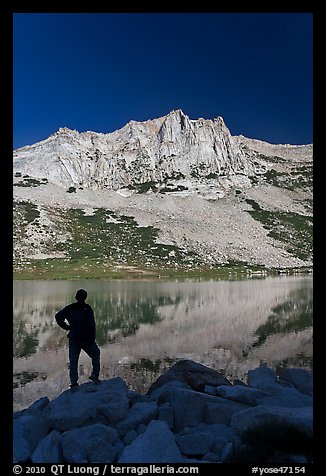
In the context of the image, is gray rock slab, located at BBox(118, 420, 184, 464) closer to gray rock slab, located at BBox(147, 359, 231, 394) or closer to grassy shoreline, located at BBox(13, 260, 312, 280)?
gray rock slab, located at BBox(147, 359, 231, 394)

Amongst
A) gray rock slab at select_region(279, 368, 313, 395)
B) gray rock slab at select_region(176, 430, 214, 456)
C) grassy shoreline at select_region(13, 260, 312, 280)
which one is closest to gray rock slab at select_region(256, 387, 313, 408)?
gray rock slab at select_region(279, 368, 313, 395)

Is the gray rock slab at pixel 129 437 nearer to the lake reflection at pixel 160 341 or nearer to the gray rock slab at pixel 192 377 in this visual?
the gray rock slab at pixel 192 377

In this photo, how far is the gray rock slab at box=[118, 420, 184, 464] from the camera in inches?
295

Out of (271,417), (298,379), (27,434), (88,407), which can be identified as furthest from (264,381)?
(27,434)

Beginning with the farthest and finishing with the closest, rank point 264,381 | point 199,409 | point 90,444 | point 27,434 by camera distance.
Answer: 1. point 264,381
2. point 199,409
3. point 27,434
4. point 90,444

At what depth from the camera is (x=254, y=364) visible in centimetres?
1945

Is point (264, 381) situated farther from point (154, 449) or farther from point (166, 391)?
point (154, 449)

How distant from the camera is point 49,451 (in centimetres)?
834

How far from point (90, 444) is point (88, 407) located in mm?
1675

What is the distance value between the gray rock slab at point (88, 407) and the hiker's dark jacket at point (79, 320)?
145 centimetres

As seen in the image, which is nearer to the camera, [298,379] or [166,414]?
[166,414]
